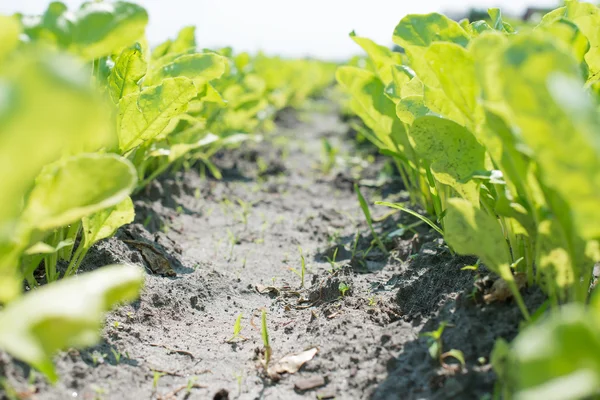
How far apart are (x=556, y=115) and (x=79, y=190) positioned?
0.73 meters

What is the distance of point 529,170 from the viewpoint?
3.46 ft

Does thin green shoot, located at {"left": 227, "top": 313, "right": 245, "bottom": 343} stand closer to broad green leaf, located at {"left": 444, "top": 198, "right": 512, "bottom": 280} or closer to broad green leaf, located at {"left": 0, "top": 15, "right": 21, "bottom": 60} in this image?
broad green leaf, located at {"left": 444, "top": 198, "right": 512, "bottom": 280}

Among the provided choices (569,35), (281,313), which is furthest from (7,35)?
(281,313)

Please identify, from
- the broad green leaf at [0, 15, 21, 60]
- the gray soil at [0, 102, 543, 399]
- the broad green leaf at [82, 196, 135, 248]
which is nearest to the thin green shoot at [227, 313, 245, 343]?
the gray soil at [0, 102, 543, 399]

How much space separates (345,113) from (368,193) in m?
3.36

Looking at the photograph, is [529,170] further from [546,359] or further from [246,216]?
[246,216]

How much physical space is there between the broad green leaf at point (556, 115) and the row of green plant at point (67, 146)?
0.56 meters

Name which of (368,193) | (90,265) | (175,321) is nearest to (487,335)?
(175,321)

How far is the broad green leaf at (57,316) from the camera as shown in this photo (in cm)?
70

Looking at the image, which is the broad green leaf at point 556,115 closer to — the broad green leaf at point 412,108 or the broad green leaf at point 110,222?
the broad green leaf at point 412,108

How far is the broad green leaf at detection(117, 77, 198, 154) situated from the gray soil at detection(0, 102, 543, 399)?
0.37 metres

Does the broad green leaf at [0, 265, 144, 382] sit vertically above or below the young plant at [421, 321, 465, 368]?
above

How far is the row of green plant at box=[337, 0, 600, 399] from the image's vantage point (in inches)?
26.0

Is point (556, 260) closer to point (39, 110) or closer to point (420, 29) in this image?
point (420, 29)
